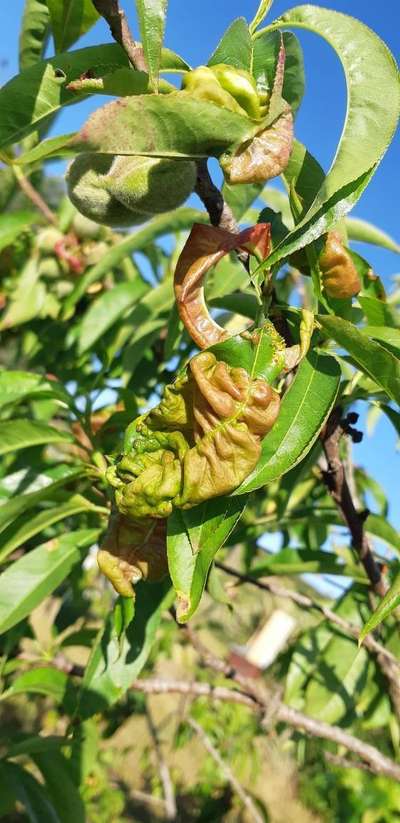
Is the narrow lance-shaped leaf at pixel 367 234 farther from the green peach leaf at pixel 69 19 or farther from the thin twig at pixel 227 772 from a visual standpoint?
the thin twig at pixel 227 772

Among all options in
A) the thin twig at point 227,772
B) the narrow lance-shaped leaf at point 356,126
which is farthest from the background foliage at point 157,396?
the thin twig at point 227,772

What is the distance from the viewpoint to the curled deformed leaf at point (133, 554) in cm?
101

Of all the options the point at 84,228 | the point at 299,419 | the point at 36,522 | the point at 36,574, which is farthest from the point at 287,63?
the point at 84,228

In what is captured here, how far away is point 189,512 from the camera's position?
33.9 inches

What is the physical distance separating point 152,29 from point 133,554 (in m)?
0.73

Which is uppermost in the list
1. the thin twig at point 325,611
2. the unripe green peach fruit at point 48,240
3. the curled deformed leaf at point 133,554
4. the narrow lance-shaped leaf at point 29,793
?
the curled deformed leaf at point 133,554

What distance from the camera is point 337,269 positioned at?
3.41 ft

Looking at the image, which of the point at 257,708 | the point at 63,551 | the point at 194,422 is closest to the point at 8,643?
the point at 63,551

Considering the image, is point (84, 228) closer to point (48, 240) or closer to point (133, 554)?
point (48, 240)

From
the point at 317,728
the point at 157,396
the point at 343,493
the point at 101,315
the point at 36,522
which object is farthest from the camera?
the point at 157,396

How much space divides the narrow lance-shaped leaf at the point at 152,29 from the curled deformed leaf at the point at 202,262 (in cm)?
21

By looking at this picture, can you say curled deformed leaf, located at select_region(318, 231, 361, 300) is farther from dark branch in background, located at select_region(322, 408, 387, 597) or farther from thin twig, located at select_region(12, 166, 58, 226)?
thin twig, located at select_region(12, 166, 58, 226)

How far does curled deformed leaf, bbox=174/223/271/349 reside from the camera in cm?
91

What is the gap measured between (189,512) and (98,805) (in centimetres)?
489
